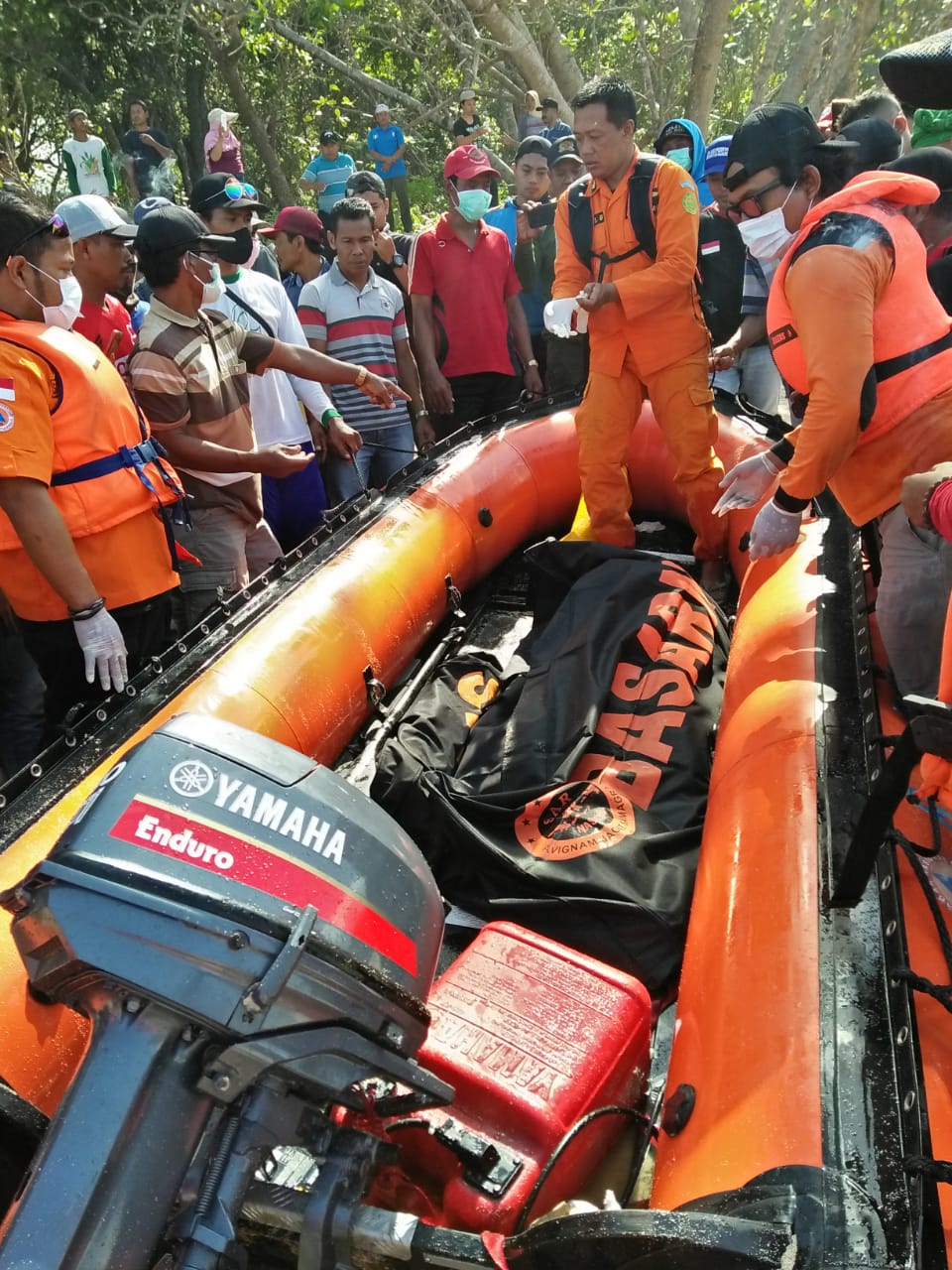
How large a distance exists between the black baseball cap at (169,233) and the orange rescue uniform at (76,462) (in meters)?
0.58

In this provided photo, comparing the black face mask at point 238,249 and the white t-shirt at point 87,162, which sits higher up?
the white t-shirt at point 87,162

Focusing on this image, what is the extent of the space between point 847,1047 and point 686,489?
8.63 ft

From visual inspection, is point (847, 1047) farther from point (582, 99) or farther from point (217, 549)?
point (582, 99)

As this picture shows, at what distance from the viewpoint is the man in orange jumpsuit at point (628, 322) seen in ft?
11.1

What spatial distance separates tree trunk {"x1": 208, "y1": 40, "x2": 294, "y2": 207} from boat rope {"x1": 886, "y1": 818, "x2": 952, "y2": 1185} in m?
14.5

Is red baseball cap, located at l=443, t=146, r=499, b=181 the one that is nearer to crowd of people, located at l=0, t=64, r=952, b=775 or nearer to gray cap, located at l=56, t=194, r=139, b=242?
crowd of people, located at l=0, t=64, r=952, b=775

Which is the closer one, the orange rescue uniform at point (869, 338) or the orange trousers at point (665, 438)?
the orange rescue uniform at point (869, 338)

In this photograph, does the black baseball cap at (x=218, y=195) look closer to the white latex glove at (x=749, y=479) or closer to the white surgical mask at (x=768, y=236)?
the white surgical mask at (x=768, y=236)

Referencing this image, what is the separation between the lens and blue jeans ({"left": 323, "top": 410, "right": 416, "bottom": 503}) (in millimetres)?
4340

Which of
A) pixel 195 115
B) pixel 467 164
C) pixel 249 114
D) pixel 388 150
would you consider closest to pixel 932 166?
pixel 467 164

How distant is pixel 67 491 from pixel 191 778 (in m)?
1.32

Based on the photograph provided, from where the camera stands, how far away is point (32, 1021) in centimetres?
154

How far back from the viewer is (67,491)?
7.48ft

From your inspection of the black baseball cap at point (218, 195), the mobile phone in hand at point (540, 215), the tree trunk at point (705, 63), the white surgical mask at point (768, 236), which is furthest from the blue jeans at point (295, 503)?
the tree trunk at point (705, 63)
